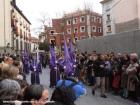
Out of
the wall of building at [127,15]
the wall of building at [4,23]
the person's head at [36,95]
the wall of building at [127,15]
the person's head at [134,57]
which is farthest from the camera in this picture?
the wall of building at [4,23]

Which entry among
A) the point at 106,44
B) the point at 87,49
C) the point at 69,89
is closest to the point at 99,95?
the point at 106,44

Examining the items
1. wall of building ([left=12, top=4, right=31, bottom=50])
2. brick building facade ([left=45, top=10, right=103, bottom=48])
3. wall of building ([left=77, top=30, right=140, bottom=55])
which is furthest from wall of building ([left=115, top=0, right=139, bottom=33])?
brick building facade ([left=45, top=10, right=103, bottom=48])

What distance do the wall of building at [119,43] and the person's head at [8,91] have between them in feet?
47.2

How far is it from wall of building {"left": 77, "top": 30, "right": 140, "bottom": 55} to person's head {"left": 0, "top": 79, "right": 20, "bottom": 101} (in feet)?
47.2

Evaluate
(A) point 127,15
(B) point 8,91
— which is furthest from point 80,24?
(B) point 8,91

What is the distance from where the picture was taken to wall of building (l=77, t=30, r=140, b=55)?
1939cm

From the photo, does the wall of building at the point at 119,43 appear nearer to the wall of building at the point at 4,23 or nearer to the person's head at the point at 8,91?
the person's head at the point at 8,91

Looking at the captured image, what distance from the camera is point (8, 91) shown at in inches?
183

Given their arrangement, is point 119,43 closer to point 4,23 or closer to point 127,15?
point 127,15

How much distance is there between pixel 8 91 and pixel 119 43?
18.0 metres

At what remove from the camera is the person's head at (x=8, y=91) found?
4.64m

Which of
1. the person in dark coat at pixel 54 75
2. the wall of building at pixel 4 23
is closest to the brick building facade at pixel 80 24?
the wall of building at pixel 4 23

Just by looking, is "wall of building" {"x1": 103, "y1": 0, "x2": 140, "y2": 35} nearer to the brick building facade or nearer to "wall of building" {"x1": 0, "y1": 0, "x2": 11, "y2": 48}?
"wall of building" {"x1": 0, "y1": 0, "x2": 11, "y2": 48}

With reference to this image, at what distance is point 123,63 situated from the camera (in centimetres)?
1728
